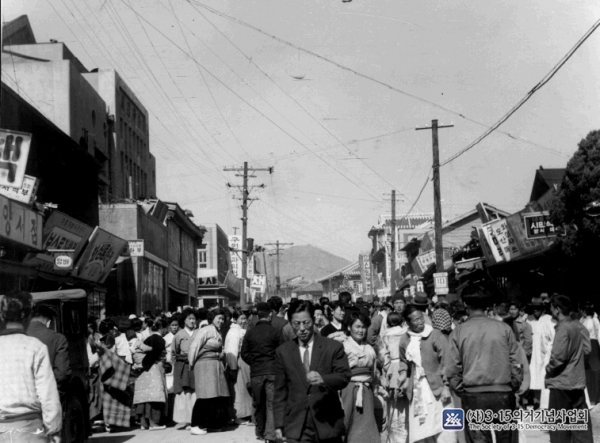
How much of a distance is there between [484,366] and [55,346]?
4515 mm

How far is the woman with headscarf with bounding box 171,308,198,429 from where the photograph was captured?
14398mm

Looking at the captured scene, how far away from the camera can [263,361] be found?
12344 millimetres

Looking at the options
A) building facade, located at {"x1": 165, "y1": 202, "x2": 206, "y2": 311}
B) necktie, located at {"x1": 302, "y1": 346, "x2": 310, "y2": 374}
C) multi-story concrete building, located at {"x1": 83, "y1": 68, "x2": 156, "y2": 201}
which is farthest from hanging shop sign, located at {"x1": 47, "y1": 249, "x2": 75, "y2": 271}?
building facade, located at {"x1": 165, "y1": 202, "x2": 206, "y2": 311}

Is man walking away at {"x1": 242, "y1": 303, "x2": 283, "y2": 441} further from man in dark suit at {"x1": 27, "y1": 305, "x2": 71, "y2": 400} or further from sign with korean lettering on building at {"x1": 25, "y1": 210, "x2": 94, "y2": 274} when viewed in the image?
sign with korean lettering on building at {"x1": 25, "y1": 210, "x2": 94, "y2": 274}

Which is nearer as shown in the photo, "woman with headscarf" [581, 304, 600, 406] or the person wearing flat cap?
the person wearing flat cap

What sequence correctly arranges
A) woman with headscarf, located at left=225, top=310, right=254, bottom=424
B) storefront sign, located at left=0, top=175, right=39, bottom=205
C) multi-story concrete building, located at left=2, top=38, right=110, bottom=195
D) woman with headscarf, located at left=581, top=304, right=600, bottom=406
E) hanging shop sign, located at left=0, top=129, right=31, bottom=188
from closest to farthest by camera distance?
1. woman with headscarf, located at left=581, top=304, right=600, bottom=406
2. woman with headscarf, located at left=225, top=310, right=254, bottom=424
3. hanging shop sign, located at left=0, top=129, right=31, bottom=188
4. storefront sign, located at left=0, top=175, right=39, bottom=205
5. multi-story concrete building, located at left=2, top=38, right=110, bottom=195

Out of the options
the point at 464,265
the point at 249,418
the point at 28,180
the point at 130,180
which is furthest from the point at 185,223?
the point at 249,418

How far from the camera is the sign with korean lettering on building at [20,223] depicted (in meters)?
17.5

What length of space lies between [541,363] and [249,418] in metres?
5.43

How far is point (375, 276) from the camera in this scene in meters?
91.6

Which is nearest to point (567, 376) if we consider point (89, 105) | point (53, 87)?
point (53, 87)

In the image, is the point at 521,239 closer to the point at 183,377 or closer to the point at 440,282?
the point at 440,282

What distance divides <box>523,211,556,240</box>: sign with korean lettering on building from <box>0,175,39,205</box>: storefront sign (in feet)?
42.2

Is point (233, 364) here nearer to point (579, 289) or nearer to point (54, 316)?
point (54, 316)
